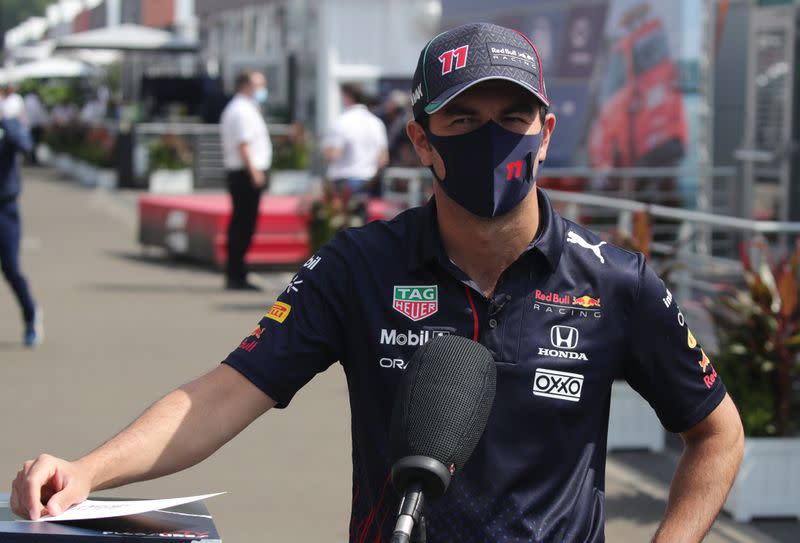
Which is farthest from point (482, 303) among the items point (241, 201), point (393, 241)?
point (241, 201)

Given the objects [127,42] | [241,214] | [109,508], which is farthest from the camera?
[127,42]

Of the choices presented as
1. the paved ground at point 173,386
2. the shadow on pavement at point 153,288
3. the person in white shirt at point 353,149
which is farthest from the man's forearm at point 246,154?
the shadow on pavement at point 153,288

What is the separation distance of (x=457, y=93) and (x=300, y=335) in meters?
0.55

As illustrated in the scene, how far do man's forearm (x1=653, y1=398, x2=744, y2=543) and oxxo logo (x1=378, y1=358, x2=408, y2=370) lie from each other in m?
0.55

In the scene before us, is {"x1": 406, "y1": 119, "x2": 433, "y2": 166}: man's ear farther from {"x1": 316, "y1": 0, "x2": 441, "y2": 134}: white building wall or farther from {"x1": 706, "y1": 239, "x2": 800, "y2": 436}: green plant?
{"x1": 316, "y1": 0, "x2": 441, "y2": 134}: white building wall

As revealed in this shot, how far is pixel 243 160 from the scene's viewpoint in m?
14.1

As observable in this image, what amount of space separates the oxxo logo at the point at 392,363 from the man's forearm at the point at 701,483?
55 centimetres

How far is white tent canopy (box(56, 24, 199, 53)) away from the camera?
120 feet

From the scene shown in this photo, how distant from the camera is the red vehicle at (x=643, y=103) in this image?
15.9 meters

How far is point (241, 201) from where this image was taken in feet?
46.6

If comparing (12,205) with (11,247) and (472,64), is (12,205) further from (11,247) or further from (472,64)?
(472,64)

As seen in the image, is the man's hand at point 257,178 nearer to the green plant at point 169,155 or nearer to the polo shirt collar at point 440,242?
the polo shirt collar at point 440,242

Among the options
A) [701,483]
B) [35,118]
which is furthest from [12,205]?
[35,118]

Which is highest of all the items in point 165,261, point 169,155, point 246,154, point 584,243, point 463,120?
point 463,120
